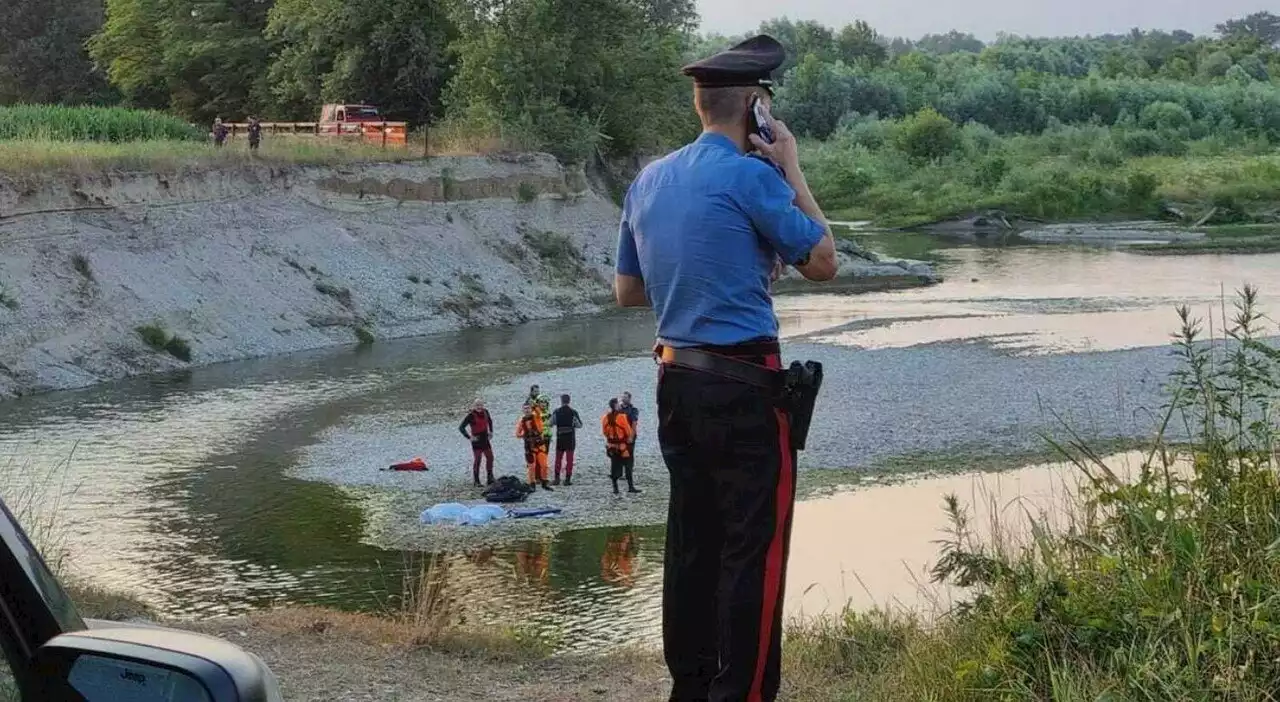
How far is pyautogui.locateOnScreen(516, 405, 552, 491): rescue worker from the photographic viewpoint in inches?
798

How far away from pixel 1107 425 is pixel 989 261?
35834 millimetres

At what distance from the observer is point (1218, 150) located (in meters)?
102

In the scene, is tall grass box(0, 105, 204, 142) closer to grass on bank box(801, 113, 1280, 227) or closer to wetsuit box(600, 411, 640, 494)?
wetsuit box(600, 411, 640, 494)

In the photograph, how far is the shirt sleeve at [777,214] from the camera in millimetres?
4797

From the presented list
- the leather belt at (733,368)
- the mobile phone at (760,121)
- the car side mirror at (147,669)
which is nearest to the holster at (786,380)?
the leather belt at (733,368)

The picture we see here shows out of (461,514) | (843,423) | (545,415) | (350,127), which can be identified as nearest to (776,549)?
(461,514)

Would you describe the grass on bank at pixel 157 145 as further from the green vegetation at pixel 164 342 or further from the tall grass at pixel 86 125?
the green vegetation at pixel 164 342

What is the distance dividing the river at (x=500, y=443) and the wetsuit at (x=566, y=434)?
205 centimetres

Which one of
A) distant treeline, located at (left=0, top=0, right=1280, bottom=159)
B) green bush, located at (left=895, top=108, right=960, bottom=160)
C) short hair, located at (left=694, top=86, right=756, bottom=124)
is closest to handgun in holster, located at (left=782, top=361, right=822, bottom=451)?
short hair, located at (left=694, top=86, right=756, bottom=124)

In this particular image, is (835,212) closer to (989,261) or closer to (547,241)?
(989,261)

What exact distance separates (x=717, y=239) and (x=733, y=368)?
411 mm

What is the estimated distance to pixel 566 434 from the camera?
2077 cm

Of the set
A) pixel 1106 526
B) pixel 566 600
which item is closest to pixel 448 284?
pixel 566 600

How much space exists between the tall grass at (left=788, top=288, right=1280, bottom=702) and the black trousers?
893mm
